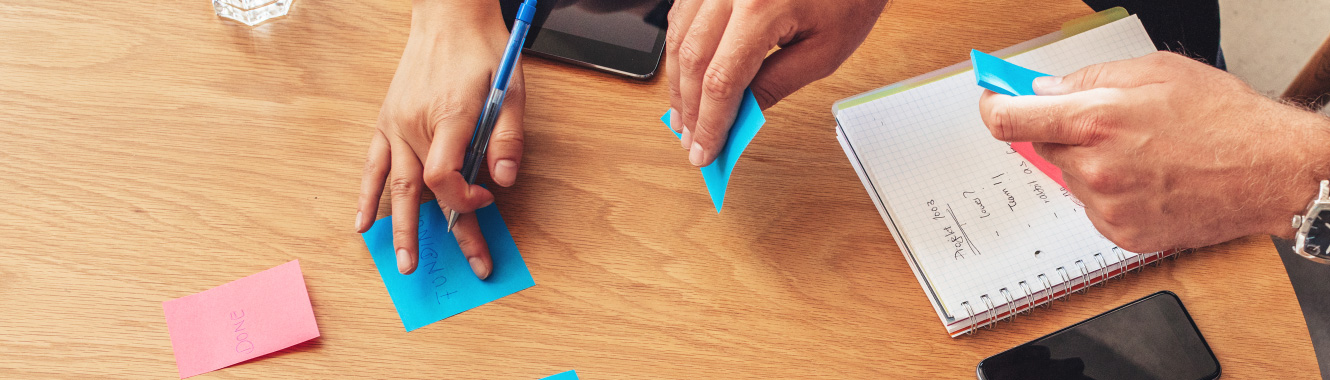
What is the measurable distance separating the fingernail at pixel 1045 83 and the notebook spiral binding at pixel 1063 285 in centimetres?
19

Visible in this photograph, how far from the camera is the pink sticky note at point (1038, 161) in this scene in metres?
0.78

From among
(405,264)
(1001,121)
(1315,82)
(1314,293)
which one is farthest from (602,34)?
(1314,293)

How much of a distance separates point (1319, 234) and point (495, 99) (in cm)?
78

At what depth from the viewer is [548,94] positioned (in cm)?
84

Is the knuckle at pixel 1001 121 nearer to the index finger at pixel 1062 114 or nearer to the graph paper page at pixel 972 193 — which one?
the index finger at pixel 1062 114

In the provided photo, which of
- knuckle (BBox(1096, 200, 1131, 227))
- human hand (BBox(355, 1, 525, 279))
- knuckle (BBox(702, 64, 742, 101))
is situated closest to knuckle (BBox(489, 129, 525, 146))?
human hand (BBox(355, 1, 525, 279))

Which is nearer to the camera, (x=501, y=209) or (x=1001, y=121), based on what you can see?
(x=1001, y=121)

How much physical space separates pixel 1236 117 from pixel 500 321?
71 centimetres

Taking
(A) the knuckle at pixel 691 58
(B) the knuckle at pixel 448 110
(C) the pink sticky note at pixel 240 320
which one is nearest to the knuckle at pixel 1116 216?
(A) the knuckle at pixel 691 58

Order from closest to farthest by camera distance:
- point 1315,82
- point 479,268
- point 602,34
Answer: point 479,268 → point 602,34 → point 1315,82

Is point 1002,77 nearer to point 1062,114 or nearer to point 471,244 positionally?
point 1062,114

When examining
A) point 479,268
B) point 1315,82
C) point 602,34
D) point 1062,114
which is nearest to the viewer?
point 1062,114

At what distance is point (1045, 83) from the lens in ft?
2.18

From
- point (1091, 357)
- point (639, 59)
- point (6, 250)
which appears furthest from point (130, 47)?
point (1091, 357)
